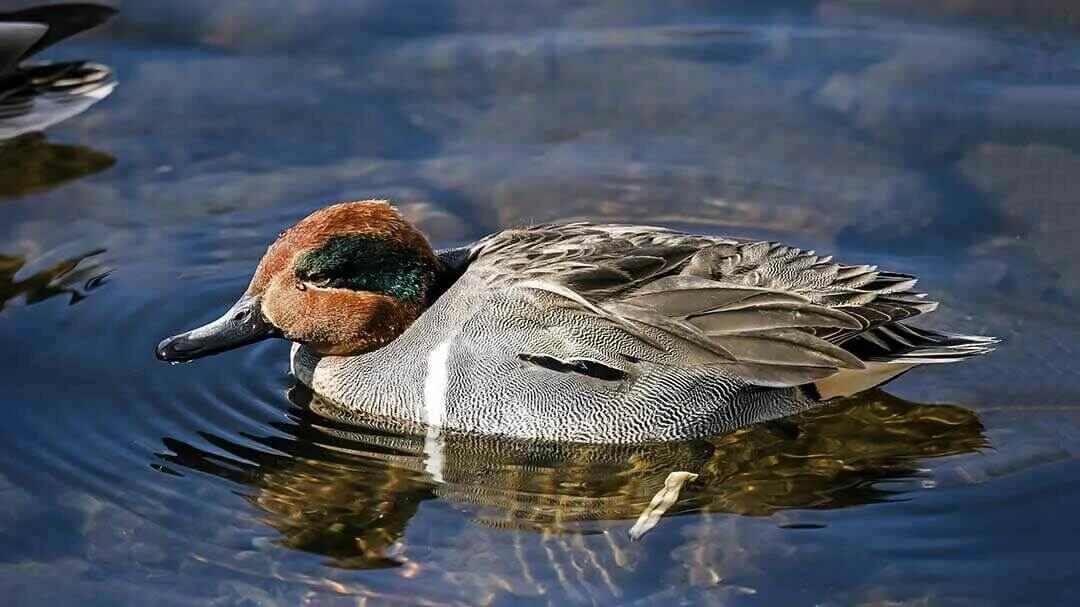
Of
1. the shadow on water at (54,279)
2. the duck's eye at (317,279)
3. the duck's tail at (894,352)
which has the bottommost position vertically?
the shadow on water at (54,279)

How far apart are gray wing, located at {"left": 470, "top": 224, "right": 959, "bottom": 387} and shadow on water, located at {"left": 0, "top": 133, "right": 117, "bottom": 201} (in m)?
3.25

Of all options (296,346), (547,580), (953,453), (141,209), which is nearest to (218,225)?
(141,209)

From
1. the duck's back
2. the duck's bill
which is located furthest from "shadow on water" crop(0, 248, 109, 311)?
the duck's back

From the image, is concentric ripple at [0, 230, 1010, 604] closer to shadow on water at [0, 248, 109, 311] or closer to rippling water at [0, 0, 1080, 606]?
rippling water at [0, 0, 1080, 606]

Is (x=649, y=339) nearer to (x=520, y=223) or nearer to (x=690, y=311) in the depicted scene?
(x=690, y=311)

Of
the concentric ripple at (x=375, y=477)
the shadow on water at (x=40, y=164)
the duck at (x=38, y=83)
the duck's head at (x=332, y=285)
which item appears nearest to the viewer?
the concentric ripple at (x=375, y=477)

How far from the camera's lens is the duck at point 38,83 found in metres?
9.30

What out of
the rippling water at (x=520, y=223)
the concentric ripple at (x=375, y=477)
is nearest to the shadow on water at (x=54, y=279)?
the rippling water at (x=520, y=223)

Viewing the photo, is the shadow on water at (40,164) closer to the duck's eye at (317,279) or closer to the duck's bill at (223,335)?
the duck's bill at (223,335)

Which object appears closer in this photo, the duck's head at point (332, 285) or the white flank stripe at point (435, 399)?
the white flank stripe at point (435, 399)

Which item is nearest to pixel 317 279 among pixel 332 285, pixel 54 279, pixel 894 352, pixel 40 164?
pixel 332 285

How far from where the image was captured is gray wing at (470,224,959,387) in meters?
6.43

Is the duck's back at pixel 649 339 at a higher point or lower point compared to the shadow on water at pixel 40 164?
higher

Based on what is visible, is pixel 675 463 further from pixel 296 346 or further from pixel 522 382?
pixel 296 346
